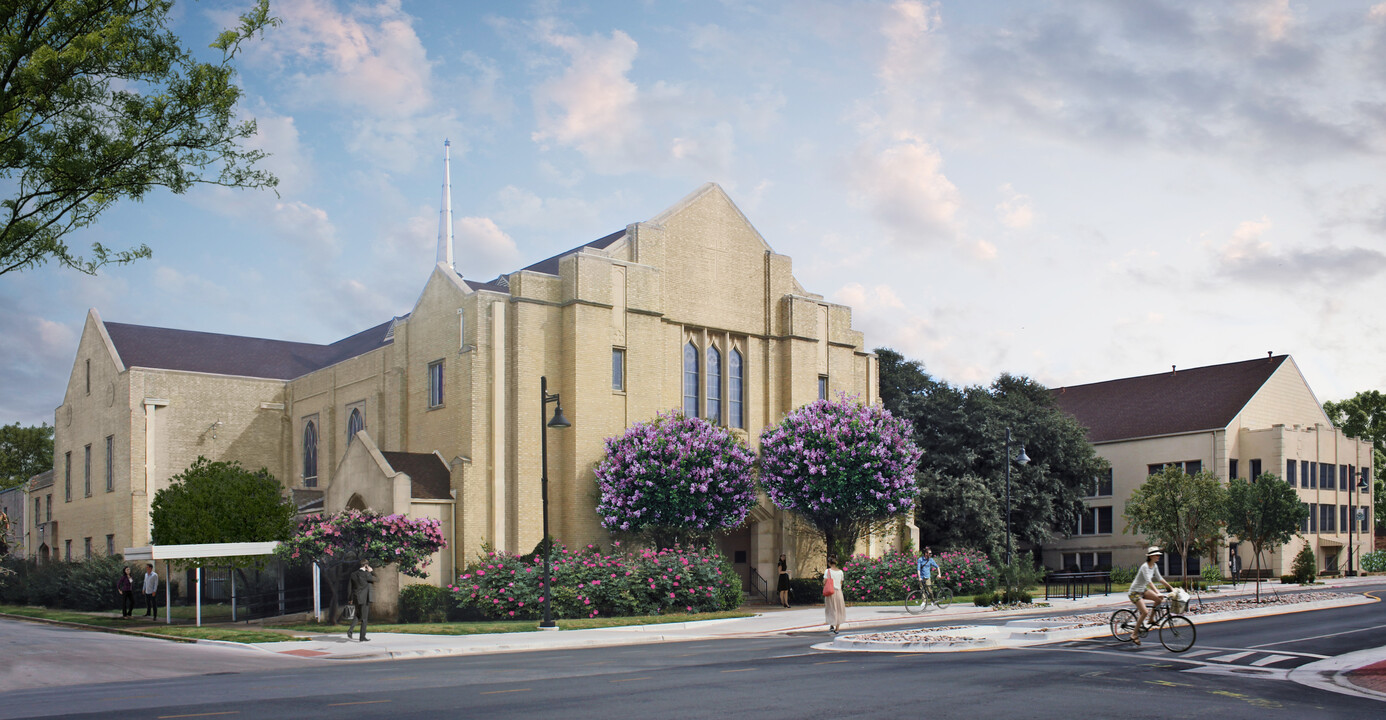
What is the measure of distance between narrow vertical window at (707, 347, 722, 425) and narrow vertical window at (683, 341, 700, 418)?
1.68 feet

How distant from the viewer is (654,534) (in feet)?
125

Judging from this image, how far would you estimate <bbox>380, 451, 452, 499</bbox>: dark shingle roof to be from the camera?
36.1 meters

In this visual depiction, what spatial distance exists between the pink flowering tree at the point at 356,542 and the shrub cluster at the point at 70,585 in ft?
51.7

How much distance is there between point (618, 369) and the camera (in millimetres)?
40156

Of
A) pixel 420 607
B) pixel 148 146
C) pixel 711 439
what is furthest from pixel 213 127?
pixel 711 439

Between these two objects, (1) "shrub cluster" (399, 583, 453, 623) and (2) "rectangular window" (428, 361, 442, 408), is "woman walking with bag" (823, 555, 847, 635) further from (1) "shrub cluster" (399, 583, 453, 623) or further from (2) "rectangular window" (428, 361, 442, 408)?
(2) "rectangular window" (428, 361, 442, 408)

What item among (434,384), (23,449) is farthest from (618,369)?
(23,449)

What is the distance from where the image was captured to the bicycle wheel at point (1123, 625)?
66.2 ft

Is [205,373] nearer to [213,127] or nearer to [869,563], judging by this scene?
[869,563]

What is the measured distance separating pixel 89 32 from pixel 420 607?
65.3 feet

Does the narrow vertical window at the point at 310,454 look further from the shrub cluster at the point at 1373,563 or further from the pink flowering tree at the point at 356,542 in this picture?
the shrub cluster at the point at 1373,563

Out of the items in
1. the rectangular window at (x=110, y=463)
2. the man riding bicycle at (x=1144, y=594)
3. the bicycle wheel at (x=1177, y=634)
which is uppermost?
the rectangular window at (x=110, y=463)

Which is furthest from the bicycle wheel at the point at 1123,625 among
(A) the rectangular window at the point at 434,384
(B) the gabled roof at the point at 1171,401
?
(B) the gabled roof at the point at 1171,401

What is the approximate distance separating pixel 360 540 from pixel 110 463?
2728cm
